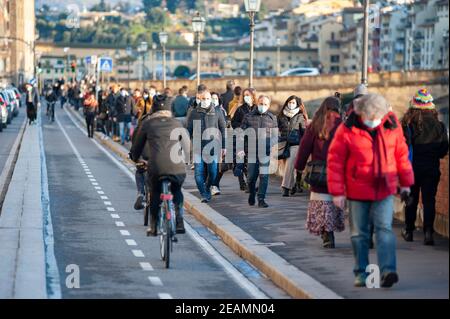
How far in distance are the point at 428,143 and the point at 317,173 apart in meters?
1.39

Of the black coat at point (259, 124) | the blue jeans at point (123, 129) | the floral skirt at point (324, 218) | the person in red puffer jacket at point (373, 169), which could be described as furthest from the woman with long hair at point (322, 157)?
the blue jeans at point (123, 129)

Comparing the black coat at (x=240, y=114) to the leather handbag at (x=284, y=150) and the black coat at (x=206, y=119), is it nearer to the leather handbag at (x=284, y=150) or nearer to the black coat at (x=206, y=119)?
the leather handbag at (x=284, y=150)

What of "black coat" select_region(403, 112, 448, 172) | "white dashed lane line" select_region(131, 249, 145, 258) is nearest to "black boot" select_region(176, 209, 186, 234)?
"white dashed lane line" select_region(131, 249, 145, 258)

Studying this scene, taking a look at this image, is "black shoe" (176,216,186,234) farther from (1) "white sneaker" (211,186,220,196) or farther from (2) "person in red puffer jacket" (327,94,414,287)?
(1) "white sneaker" (211,186,220,196)

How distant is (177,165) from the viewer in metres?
14.7

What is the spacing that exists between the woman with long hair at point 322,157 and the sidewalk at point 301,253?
242mm

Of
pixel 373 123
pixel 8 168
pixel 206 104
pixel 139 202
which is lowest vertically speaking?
pixel 8 168

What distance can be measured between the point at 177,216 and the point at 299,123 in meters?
6.17

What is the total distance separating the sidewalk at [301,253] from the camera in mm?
11859

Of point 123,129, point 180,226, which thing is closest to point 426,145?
point 180,226

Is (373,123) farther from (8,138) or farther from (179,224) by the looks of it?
(8,138)

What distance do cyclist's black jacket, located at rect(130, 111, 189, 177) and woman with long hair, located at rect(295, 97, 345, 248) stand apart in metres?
1.32

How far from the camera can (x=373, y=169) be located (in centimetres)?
1187
